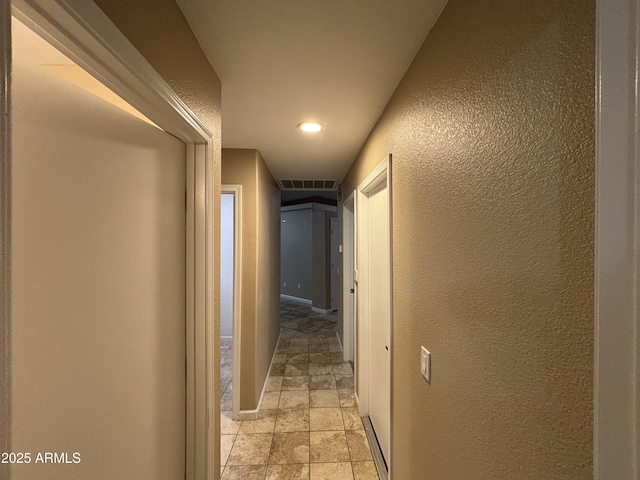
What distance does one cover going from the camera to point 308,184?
4.11 metres

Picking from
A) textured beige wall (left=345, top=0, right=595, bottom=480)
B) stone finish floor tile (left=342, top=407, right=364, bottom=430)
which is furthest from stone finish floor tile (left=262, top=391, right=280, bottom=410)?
textured beige wall (left=345, top=0, right=595, bottom=480)

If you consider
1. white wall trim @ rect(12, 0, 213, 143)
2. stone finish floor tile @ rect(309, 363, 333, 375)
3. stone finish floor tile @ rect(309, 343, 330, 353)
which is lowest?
stone finish floor tile @ rect(309, 343, 330, 353)

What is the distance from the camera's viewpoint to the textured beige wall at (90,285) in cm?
59

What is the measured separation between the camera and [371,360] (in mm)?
2285

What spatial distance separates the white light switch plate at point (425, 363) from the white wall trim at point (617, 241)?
2.10 feet

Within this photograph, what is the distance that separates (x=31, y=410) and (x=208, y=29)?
1247 millimetres

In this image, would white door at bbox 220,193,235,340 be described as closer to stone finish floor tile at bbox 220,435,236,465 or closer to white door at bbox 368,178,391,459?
stone finish floor tile at bbox 220,435,236,465

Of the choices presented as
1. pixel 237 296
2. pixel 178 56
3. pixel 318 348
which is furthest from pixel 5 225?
pixel 318 348

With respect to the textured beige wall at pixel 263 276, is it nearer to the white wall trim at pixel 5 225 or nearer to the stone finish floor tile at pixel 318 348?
the stone finish floor tile at pixel 318 348

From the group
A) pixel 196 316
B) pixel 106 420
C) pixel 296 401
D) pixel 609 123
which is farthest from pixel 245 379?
pixel 609 123

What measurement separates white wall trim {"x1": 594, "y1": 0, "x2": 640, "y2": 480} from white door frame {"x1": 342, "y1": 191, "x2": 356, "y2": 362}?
2.99 meters

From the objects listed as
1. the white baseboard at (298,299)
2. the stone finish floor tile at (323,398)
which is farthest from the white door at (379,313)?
the white baseboard at (298,299)

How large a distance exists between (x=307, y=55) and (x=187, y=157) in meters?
0.67

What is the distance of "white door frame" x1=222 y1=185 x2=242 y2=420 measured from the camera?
2.41 m
